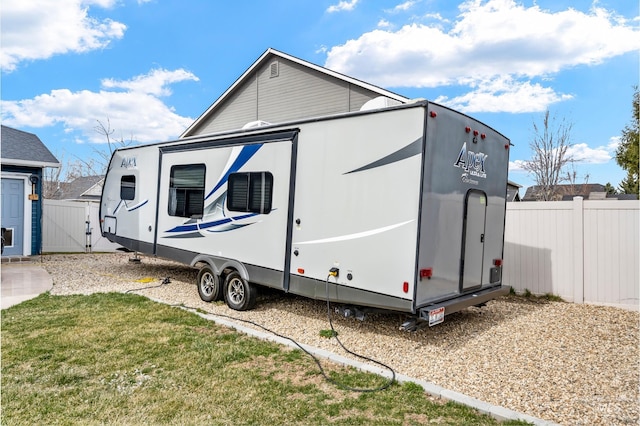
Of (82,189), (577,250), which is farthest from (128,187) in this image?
(82,189)

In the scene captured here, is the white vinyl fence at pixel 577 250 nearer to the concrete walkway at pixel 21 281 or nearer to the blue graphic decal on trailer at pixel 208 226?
the blue graphic decal on trailer at pixel 208 226

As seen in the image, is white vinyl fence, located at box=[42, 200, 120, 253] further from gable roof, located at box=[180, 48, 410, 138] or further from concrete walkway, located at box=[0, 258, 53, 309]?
gable roof, located at box=[180, 48, 410, 138]

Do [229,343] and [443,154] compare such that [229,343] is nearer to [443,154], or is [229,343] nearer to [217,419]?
[217,419]

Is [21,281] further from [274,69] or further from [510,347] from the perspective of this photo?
[274,69]

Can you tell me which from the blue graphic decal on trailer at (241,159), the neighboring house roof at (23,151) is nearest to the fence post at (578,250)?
the blue graphic decal on trailer at (241,159)

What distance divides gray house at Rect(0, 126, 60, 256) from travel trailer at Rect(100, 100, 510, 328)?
737cm

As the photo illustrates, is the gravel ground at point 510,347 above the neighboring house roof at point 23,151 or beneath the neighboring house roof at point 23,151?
beneath

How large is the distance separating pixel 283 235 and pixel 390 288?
74.5 inches

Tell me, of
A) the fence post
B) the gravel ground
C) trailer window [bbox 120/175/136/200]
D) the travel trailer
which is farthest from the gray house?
the fence post

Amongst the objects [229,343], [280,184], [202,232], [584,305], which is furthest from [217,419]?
[584,305]

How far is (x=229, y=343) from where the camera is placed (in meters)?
5.25

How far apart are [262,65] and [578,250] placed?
1328 centimetres

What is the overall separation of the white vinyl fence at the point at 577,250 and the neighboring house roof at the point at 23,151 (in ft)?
41.7

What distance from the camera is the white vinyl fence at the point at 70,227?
14.2 meters
